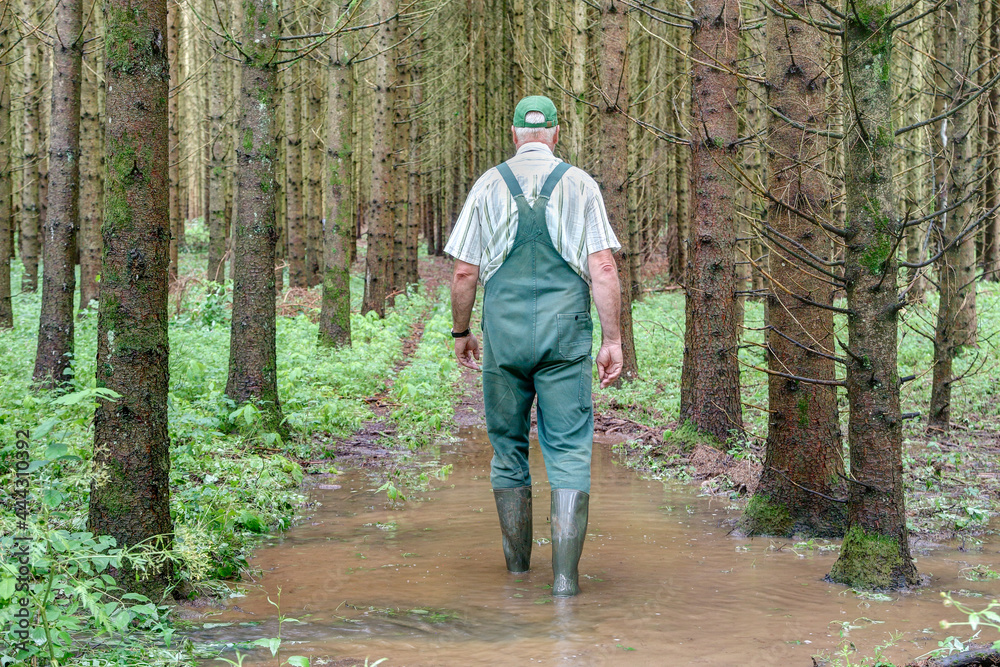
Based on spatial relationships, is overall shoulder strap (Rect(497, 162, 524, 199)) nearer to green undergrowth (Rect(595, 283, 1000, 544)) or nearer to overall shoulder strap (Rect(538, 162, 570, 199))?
overall shoulder strap (Rect(538, 162, 570, 199))

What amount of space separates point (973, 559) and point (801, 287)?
1658mm

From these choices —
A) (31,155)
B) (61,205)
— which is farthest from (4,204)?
(61,205)

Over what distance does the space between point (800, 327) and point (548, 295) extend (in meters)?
1.59

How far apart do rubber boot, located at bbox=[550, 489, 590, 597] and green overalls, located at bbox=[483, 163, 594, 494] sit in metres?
0.06

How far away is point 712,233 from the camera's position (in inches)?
273

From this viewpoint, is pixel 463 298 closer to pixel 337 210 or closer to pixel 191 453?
pixel 191 453

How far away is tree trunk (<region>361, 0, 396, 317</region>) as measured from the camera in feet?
54.2

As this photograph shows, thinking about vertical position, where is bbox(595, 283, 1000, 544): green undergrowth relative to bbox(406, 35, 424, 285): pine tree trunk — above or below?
below

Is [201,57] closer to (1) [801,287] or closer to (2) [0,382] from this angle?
(2) [0,382]

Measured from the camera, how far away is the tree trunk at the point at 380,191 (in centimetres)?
1652

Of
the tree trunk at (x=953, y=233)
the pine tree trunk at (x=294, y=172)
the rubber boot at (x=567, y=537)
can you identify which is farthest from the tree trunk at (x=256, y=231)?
the pine tree trunk at (x=294, y=172)

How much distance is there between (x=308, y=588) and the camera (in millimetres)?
3830

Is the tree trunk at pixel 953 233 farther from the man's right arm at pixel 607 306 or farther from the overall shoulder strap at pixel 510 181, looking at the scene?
the overall shoulder strap at pixel 510 181

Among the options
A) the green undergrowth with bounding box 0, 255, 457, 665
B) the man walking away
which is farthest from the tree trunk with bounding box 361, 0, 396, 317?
the man walking away
